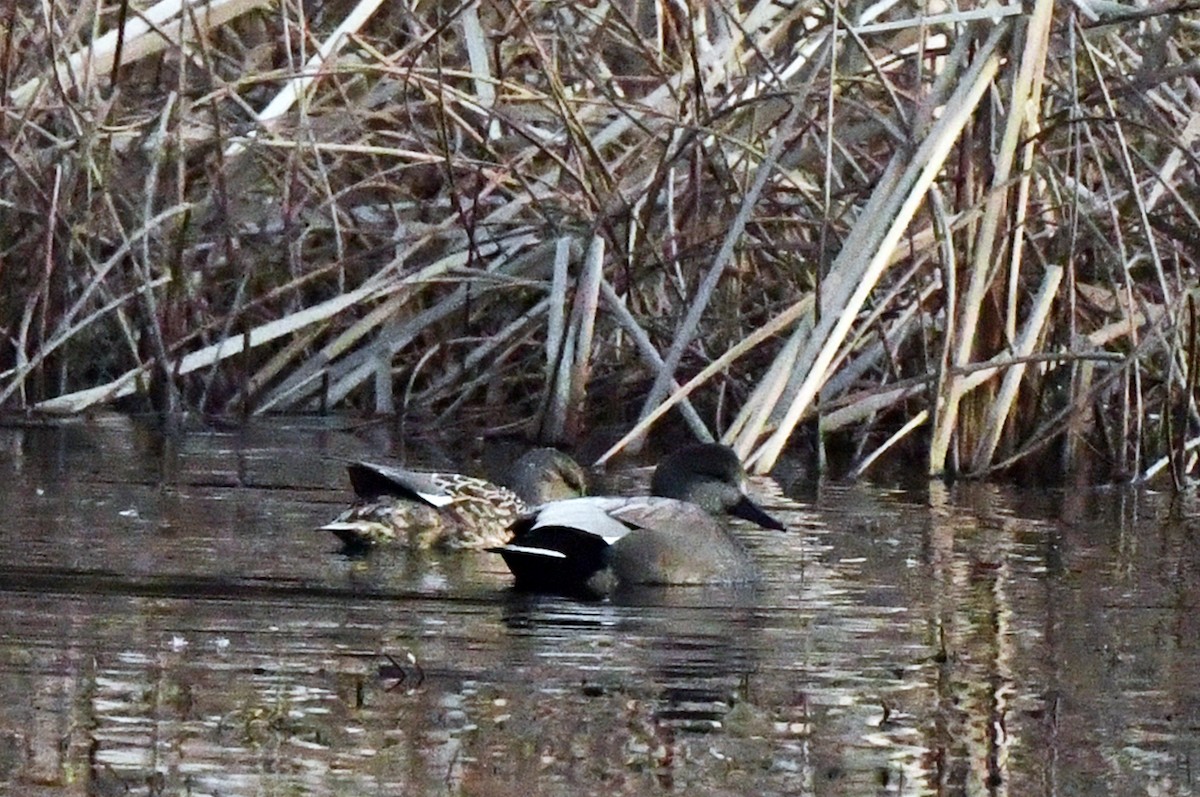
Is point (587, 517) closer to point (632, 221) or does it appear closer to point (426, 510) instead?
point (426, 510)

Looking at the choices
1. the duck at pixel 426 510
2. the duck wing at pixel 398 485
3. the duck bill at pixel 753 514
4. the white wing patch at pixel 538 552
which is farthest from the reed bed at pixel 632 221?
the white wing patch at pixel 538 552

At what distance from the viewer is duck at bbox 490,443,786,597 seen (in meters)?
6.39

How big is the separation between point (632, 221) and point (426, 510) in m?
2.32

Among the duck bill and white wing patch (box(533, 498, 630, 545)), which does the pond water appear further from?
white wing patch (box(533, 498, 630, 545))

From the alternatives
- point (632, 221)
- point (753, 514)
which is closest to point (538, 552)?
point (753, 514)

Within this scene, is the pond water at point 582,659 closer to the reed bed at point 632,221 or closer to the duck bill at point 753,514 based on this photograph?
the duck bill at point 753,514

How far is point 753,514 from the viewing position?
7316mm

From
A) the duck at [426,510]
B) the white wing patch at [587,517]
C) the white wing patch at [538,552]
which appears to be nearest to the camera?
the white wing patch at [538,552]

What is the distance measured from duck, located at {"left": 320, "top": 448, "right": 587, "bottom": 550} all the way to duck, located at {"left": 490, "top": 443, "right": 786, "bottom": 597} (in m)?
0.61

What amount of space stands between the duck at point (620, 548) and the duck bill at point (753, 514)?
466 mm

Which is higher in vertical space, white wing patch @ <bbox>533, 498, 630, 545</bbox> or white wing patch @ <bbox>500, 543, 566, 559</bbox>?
white wing patch @ <bbox>533, 498, 630, 545</bbox>

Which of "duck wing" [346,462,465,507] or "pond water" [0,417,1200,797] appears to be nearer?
"pond water" [0,417,1200,797]

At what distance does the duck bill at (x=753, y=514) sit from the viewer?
7.30 m

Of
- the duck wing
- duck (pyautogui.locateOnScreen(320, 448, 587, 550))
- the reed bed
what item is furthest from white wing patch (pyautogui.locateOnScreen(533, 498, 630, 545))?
the reed bed
